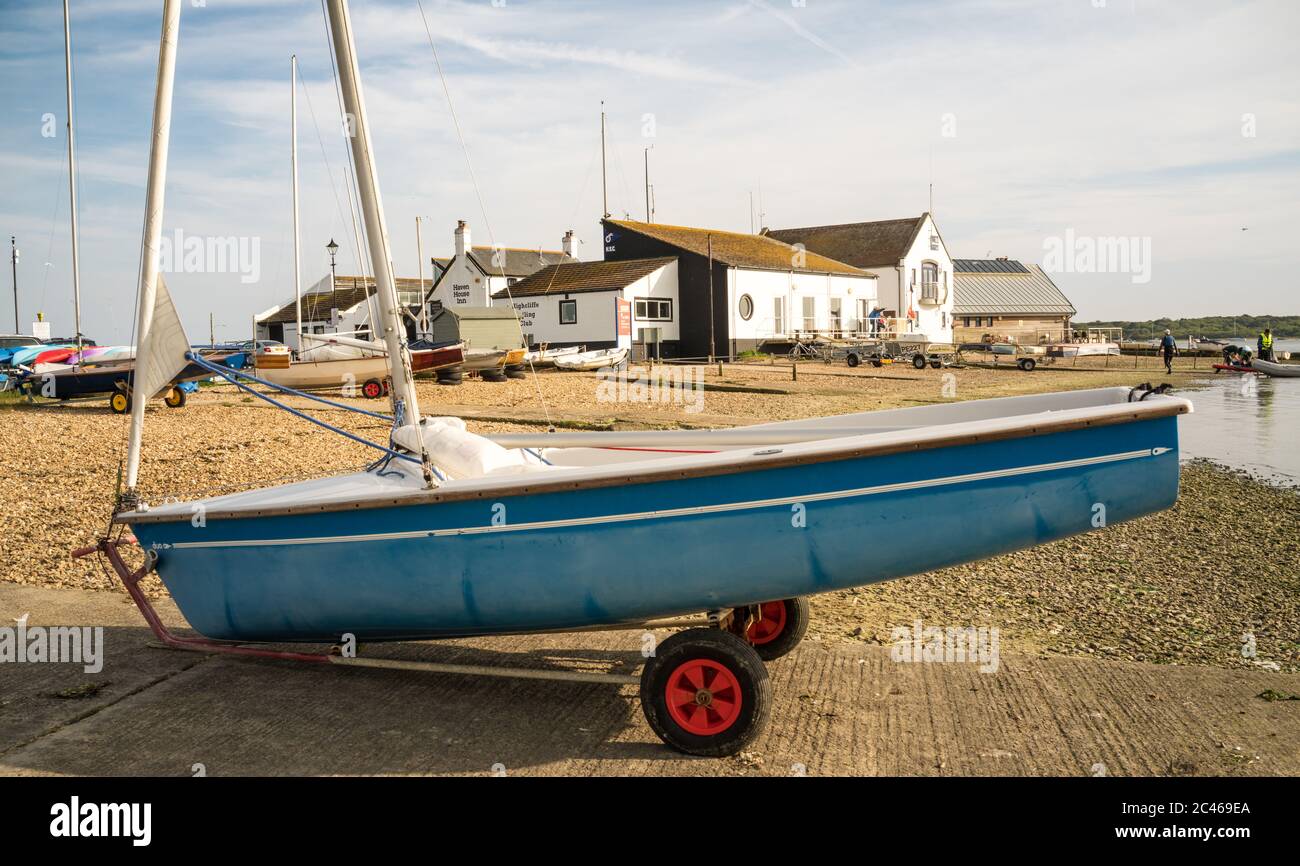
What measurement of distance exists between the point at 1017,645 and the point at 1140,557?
3254 millimetres

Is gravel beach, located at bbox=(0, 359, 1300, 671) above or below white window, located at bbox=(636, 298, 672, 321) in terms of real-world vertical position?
below

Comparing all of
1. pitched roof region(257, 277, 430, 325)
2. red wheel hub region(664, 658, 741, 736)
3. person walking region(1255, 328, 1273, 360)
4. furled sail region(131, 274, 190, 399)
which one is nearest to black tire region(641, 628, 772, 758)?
red wheel hub region(664, 658, 741, 736)

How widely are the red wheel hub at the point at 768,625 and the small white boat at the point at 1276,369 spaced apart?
40909mm

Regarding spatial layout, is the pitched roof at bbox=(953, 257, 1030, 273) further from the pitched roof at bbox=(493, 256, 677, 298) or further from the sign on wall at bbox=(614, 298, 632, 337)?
the sign on wall at bbox=(614, 298, 632, 337)

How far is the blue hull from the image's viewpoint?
428cm

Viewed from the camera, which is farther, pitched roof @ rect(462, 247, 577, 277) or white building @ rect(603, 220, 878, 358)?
pitched roof @ rect(462, 247, 577, 277)

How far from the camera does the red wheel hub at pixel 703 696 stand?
4328 millimetres

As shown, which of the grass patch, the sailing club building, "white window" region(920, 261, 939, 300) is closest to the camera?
the grass patch

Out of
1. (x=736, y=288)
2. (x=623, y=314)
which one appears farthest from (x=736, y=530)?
(x=736, y=288)

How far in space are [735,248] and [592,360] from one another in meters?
13.3

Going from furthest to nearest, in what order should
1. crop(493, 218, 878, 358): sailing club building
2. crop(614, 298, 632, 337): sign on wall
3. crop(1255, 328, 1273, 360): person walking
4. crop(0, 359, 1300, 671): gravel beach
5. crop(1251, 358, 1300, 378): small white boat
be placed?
crop(1255, 328, 1273, 360): person walking < crop(1251, 358, 1300, 378): small white boat < crop(493, 218, 878, 358): sailing club building < crop(614, 298, 632, 337): sign on wall < crop(0, 359, 1300, 671): gravel beach

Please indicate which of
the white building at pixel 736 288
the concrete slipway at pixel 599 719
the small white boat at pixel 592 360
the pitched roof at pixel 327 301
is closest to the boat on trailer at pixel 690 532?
the concrete slipway at pixel 599 719

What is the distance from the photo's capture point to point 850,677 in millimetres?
5281

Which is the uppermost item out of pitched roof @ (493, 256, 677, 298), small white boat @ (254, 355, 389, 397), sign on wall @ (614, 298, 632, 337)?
pitched roof @ (493, 256, 677, 298)
